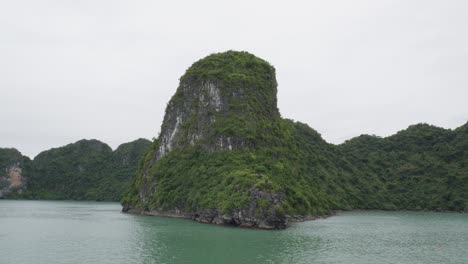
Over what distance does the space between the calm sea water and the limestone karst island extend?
775 centimetres

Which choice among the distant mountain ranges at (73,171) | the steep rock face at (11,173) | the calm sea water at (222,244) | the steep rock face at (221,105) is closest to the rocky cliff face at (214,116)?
the steep rock face at (221,105)

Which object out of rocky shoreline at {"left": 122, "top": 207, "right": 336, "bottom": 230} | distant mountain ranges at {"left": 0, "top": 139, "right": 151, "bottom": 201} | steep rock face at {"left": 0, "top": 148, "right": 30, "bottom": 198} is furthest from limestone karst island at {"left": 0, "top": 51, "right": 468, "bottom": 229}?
steep rock face at {"left": 0, "top": 148, "right": 30, "bottom": 198}

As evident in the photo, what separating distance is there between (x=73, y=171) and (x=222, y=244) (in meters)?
138

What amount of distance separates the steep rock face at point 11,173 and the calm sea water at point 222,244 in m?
108

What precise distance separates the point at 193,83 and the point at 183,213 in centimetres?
2898

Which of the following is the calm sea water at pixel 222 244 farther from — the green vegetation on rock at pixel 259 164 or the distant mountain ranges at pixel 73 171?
the distant mountain ranges at pixel 73 171

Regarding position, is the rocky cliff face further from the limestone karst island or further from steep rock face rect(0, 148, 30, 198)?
steep rock face rect(0, 148, 30, 198)

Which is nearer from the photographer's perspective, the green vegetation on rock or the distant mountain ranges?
the green vegetation on rock

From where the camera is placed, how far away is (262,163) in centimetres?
6353

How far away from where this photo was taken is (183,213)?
6053 centimetres

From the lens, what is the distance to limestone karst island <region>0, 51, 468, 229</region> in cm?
5444

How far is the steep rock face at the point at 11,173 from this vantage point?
142m

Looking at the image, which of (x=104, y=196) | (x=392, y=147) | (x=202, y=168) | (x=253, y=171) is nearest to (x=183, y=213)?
(x=202, y=168)

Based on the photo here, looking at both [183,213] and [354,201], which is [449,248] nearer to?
[183,213]
